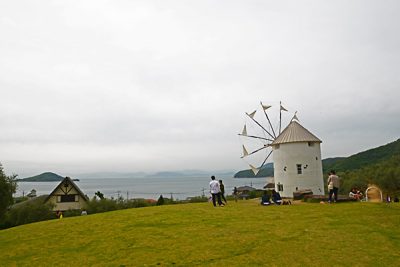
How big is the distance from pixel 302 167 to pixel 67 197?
3486cm

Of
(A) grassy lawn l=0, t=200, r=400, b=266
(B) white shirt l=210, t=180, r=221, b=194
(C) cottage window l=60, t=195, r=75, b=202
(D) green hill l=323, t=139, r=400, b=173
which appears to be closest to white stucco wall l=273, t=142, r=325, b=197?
(B) white shirt l=210, t=180, r=221, b=194

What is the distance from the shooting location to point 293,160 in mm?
33062

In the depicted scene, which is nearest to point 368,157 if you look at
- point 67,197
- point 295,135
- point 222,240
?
point 295,135

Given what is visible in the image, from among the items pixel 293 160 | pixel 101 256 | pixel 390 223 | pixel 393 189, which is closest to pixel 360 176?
pixel 393 189

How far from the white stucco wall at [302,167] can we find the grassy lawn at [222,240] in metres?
13.0

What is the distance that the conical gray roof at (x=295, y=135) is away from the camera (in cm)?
3322

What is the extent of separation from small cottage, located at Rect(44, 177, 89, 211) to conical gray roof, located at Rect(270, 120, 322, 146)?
30638mm

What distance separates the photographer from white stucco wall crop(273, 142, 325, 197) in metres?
32.8

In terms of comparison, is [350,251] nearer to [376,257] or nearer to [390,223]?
[376,257]

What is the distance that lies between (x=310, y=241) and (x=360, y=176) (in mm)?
58674

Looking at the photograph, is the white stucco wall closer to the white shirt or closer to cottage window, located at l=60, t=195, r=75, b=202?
the white shirt

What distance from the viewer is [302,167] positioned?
107ft

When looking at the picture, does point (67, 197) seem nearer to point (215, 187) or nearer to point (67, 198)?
point (67, 198)

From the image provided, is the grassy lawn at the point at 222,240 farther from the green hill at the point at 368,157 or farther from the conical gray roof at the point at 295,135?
the green hill at the point at 368,157
